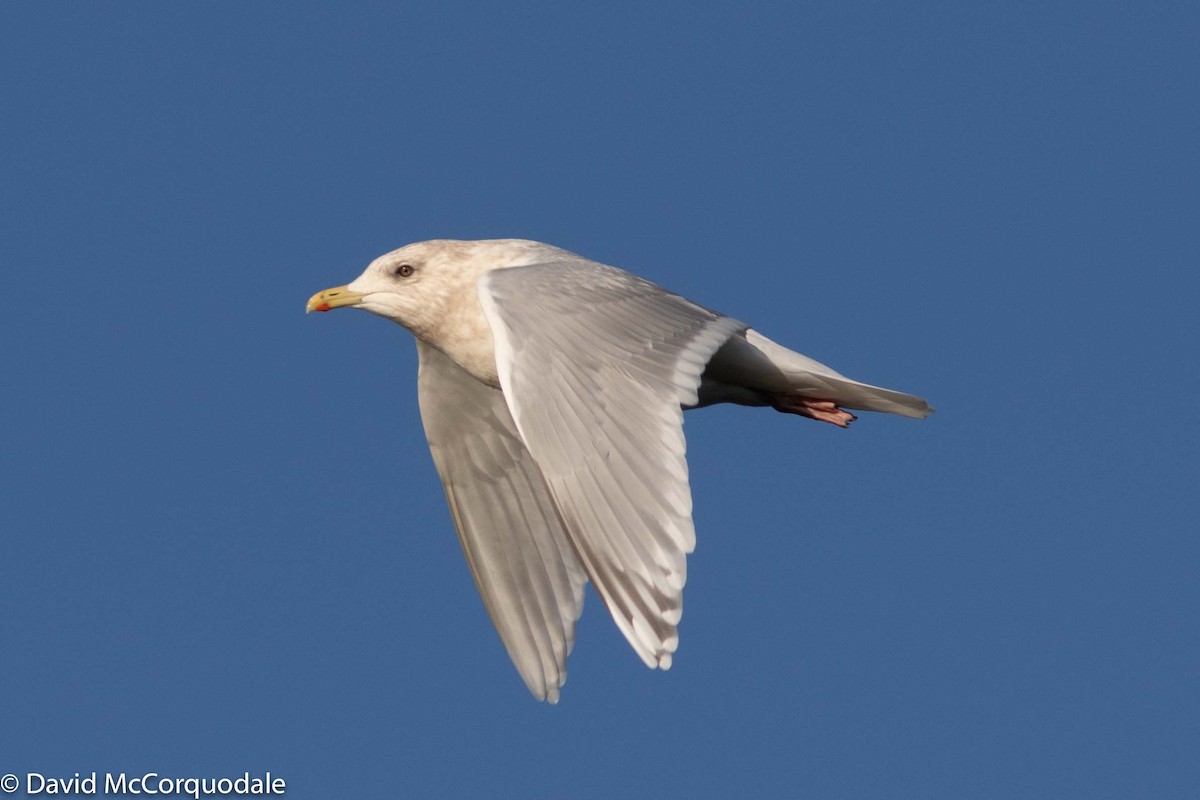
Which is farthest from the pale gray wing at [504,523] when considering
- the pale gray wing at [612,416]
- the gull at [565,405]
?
the pale gray wing at [612,416]

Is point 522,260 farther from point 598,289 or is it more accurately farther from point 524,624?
point 524,624

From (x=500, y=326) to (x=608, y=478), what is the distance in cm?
96

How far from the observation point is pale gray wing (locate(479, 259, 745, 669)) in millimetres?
8039

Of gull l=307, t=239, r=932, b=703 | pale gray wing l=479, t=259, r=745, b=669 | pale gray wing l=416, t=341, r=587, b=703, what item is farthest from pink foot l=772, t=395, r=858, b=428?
pale gray wing l=416, t=341, r=587, b=703

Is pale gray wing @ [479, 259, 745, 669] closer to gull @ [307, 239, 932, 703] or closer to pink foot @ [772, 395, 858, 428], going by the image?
gull @ [307, 239, 932, 703]

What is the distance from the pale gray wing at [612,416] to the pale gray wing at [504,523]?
2098mm

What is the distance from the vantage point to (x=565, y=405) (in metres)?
8.51

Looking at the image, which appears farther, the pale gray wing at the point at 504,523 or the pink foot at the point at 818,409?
the pale gray wing at the point at 504,523

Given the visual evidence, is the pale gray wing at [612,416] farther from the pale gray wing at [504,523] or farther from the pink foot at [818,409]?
the pale gray wing at [504,523]

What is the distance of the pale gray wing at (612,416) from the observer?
8.04 metres

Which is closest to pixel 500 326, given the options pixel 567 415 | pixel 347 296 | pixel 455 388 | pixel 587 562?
pixel 567 415

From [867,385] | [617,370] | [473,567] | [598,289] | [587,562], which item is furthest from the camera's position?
[473,567]

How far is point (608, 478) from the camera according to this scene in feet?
27.2

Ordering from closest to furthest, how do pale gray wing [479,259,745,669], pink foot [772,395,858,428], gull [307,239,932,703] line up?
pale gray wing [479,259,745,669] → gull [307,239,932,703] → pink foot [772,395,858,428]
